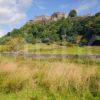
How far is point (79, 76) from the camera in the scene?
29.1 feet

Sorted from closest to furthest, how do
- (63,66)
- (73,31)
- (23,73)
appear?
1. (23,73)
2. (63,66)
3. (73,31)

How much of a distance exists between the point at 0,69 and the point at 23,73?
1422 mm

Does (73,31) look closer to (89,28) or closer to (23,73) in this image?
(89,28)

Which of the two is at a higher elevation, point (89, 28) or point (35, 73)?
point (89, 28)

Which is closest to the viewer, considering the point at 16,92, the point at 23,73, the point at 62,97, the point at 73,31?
the point at 62,97

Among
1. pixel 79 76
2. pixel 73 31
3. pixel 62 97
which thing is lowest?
pixel 62 97

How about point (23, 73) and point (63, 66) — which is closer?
point (23, 73)

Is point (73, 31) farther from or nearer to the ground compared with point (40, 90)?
farther from the ground

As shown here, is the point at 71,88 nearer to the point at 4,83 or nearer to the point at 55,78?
the point at 55,78

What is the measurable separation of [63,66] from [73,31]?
12291 centimetres

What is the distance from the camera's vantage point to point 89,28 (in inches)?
4587

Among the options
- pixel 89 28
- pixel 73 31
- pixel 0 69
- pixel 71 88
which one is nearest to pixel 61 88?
pixel 71 88

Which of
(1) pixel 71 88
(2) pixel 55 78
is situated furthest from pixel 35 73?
(1) pixel 71 88

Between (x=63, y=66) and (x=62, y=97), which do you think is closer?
(x=62, y=97)
